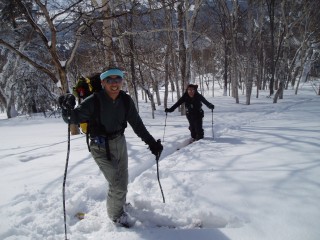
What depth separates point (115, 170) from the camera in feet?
11.2

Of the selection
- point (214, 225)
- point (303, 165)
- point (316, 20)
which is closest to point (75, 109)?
point (214, 225)

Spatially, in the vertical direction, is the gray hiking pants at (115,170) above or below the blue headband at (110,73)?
below

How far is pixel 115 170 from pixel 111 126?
1.88 feet

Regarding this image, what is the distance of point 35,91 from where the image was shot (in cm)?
2206

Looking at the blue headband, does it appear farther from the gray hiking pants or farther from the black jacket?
the gray hiking pants

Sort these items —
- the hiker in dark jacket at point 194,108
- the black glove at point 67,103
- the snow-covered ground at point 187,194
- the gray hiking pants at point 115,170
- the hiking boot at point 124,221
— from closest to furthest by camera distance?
the black glove at point 67,103
the snow-covered ground at point 187,194
the gray hiking pants at point 115,170
the hiking boot at point 124,221
the hiker in dark jacket at point 194,108

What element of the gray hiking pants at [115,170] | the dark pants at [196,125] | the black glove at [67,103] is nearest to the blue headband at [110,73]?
the black glove at [67,103]

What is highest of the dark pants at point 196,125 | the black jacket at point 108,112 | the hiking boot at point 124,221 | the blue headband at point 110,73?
the blue headband at point 110,73

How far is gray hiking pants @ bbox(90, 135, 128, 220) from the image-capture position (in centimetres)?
337

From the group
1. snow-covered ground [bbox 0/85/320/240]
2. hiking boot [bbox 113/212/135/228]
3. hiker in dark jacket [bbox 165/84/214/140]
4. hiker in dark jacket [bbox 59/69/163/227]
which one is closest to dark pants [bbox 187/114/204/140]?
hiker in dark jacket [bbox 165/84/214/140]

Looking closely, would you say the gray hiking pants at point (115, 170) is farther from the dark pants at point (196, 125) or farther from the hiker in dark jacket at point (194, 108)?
the dark pants at point (196, 125)

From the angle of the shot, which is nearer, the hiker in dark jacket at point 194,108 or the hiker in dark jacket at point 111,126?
the hiker in dark jacket at point 111,126

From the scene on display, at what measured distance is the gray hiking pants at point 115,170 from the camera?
3.37 meters

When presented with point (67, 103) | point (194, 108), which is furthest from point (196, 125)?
point (67, 103)
